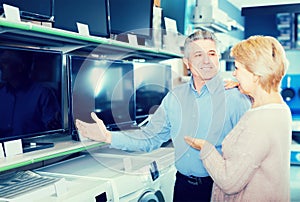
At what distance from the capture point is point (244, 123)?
171cm

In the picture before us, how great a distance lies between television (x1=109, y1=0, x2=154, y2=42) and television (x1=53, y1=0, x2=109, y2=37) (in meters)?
0.21

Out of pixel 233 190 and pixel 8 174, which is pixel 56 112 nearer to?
pixel 8 174

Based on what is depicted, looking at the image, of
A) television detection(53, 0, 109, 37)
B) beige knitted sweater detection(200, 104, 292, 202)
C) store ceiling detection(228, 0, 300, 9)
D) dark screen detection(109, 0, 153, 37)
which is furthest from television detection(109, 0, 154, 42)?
store ceiling detection(228, 0, 300, 9)

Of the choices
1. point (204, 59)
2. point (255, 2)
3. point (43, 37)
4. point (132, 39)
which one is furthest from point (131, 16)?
point (255, 2)

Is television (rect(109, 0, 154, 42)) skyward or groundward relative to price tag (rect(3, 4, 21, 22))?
skyward

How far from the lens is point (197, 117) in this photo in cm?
238

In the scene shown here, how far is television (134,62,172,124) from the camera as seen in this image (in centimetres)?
300

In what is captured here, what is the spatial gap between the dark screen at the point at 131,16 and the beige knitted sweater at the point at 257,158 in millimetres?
1373

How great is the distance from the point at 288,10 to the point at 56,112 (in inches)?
200

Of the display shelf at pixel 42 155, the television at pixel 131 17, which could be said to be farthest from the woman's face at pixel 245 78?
the television at pixel 131 17

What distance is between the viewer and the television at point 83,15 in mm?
2137

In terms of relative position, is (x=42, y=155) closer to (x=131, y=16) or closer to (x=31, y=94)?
(x=31, y=94)

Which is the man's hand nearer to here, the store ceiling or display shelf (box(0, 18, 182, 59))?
display shelf (box(0, 18, 182, 59))

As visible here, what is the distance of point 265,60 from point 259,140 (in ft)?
1.16
